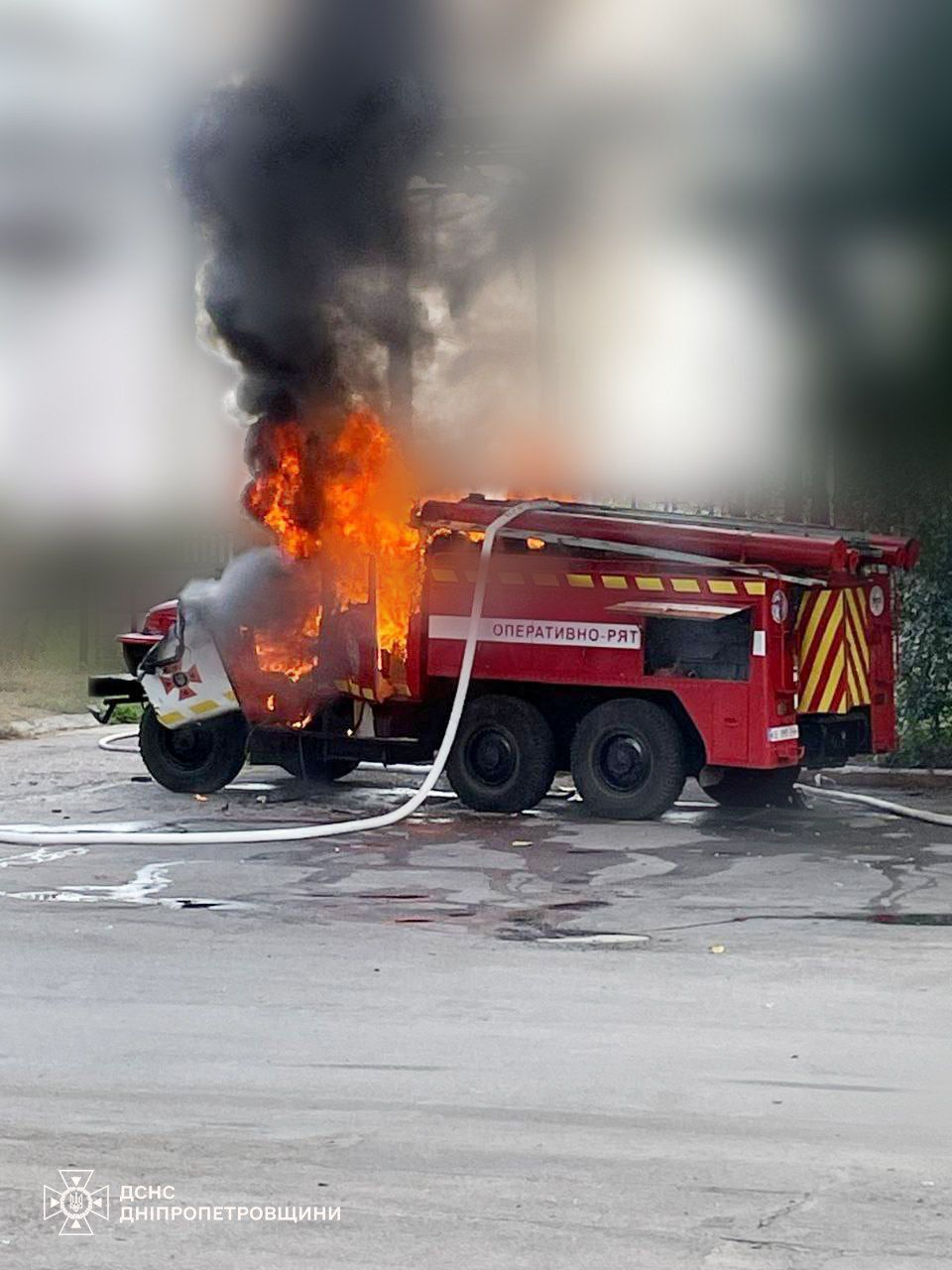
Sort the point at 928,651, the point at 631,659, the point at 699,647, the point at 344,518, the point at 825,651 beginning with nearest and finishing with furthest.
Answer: the point at 699,647 < the point at 631,659 < the point at 825,651 < the point at 344,518 < the point at 928,651

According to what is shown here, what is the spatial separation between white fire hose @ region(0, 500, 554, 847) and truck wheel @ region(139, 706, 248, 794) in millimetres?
1581

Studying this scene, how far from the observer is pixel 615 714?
38.9ft

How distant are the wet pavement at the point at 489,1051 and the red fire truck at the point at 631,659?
1.42 m

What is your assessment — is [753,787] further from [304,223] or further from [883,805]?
[304,223]

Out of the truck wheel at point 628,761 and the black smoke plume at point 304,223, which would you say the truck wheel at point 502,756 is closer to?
the truck wheel at point 628,761

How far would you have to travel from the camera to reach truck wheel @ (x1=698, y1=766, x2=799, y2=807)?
12586 mm

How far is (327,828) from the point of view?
1098 cm

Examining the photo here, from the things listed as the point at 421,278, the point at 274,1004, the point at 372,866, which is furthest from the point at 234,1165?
the point at 421,278

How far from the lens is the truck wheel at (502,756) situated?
12094mm

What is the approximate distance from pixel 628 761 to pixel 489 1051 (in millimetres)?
6150

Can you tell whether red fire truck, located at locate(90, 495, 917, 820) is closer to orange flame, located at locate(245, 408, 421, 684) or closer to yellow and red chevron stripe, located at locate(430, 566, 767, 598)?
yellow and red chevron stripe, located at locate(430, 566, 767, 598)

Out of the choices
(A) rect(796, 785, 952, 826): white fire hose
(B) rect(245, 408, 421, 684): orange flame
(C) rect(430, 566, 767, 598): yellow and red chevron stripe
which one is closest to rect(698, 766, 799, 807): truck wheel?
(A) rect(796, 785, 952, 826): white fire hose

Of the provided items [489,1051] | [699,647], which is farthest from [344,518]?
[489,1051]

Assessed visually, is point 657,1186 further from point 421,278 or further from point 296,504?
point 421,278
